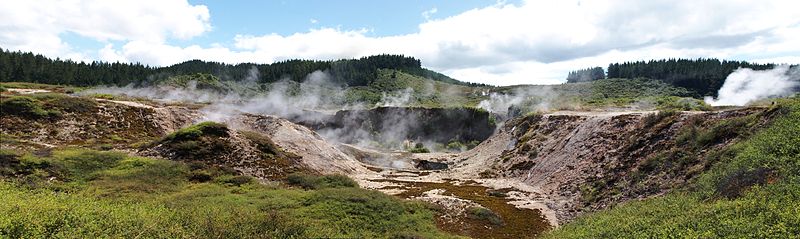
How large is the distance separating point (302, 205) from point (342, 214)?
10.3 ft

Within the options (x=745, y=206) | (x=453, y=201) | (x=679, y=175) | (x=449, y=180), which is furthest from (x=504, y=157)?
(x=745, y=206)

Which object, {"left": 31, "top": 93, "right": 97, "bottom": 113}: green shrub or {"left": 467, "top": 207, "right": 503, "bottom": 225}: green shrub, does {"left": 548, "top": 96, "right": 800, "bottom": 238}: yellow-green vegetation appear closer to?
{"left": 467, "top": 207, "right": 503, "bottom": 225}: green shrub

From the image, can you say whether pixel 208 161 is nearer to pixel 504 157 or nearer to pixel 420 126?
pixel 504 157

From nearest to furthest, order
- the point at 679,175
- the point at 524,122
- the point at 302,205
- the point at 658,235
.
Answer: the point at 658,235 < the point at 302,205 < the point at 679,175 < the point at 524,122

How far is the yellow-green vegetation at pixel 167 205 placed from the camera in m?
17.2

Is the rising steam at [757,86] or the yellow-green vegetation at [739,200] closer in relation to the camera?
the yellow-green vegetation at [739,200]

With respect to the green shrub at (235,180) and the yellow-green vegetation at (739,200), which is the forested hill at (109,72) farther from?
the yellow-green vegetation at (739,200)

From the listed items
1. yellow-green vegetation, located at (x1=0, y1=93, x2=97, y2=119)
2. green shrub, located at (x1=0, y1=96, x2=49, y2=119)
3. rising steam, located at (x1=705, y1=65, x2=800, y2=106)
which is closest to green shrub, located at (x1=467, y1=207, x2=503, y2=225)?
yellow-green vegetation, located at (x1=0, y1=93, x2=97, y2=119)

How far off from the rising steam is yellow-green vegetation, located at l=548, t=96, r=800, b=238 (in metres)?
49.3

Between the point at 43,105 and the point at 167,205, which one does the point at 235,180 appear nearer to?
the point at 167,205

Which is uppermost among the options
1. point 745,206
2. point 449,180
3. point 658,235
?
point 745,206

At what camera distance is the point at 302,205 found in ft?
89.4

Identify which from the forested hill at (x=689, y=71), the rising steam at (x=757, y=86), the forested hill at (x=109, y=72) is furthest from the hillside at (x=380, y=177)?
the forested hill at (x=689, y=71)

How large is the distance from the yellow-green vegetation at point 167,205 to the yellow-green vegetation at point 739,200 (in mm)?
10476
